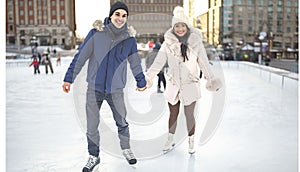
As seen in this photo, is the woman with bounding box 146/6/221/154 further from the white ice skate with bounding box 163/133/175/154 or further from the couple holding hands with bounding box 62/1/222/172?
the white ice skate with bounding box 163/133/175/154

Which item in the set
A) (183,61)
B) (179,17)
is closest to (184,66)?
(183,61)

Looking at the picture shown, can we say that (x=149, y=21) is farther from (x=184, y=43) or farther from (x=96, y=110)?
(x=96, y=110)

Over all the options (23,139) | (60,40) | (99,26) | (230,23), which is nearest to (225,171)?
(99,26)

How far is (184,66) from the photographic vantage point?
258 cm

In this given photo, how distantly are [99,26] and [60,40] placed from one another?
5689 cm

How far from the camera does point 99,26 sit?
217 cm

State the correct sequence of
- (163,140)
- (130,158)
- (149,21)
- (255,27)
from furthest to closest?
(255,27) → (149,21) → (163,140) → (130,158)

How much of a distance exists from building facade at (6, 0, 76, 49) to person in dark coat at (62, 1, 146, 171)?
55.4m

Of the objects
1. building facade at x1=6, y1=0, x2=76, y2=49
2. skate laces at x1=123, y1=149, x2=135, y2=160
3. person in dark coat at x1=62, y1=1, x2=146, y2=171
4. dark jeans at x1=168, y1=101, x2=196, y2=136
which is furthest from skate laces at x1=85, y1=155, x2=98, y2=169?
building facade at x1=6, y1=0, x2=76, y2=49

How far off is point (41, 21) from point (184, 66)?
191 ft

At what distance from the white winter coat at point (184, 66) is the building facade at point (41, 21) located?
55.1 metres

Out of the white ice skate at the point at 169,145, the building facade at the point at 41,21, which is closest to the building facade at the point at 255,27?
the building facade at the point at 41,21

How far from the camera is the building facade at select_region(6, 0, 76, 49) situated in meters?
56.2
